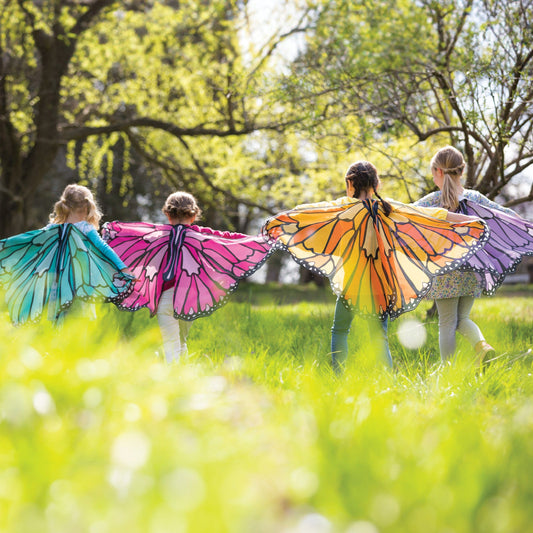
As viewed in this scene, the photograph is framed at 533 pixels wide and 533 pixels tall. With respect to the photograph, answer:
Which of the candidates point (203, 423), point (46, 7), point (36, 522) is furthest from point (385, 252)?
point (46, 7)

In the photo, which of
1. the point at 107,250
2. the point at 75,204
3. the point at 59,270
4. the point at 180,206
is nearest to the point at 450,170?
the point at 180,206

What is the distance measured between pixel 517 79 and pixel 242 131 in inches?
201

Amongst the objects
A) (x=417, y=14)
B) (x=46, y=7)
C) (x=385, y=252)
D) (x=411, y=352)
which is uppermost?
(x=46, y=7)

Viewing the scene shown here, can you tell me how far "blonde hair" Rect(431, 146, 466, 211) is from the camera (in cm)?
448

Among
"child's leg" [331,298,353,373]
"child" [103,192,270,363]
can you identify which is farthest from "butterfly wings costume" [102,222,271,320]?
"child's leg" [331,298,353,373]

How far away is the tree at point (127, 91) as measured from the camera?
1034 cm

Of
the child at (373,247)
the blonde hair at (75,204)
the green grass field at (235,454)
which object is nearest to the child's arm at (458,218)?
the child at (373,247)

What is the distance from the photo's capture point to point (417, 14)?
7.00 meters

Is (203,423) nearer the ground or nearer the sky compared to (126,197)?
nearer the ground

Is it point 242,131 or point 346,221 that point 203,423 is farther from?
point 242,131

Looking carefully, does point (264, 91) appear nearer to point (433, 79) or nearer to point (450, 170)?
point (433, 79)

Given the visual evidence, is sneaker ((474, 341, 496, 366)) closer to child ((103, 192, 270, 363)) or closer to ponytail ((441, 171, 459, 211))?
ponytail ((441, 171, 459, 211))

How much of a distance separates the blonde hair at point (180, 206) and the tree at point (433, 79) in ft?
8.96

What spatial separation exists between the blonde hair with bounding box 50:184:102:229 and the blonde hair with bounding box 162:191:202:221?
64 centimetres
